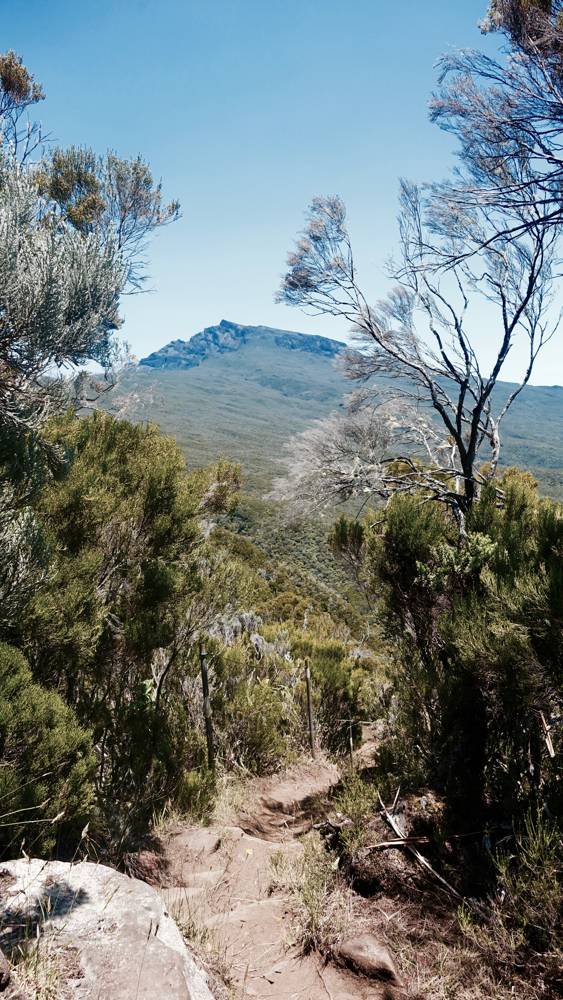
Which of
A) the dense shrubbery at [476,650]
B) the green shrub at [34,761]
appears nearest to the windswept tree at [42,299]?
the green shrub at [34,761]

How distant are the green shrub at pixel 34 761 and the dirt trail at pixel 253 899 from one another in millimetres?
891

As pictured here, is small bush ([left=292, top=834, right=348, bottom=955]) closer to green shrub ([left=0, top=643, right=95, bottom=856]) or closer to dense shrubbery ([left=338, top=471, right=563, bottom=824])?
dense shrubbery ([left=338, top=471, right=563, bottom=824])

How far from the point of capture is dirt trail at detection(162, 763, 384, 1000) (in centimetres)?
272

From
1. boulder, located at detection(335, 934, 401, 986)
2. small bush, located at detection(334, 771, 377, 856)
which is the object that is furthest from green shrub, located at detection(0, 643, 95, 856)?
small bush, located at detection(334, 771, 377, 856)

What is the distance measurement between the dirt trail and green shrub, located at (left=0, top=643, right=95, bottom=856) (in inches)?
35.1

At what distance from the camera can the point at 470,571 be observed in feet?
13.1

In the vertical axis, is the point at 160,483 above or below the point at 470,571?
above

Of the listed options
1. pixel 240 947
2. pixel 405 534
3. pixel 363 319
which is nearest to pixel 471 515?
pixel 405 534

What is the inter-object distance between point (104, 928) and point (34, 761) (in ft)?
3.45

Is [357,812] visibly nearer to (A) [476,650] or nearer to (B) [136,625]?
(A) [476,650]

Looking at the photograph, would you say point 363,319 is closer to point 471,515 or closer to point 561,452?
point 471,515

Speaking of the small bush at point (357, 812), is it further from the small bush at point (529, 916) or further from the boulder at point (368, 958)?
the small bush at point (529, 916)

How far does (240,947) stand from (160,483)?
336 centimetres

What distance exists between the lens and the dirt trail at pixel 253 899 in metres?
2.72
